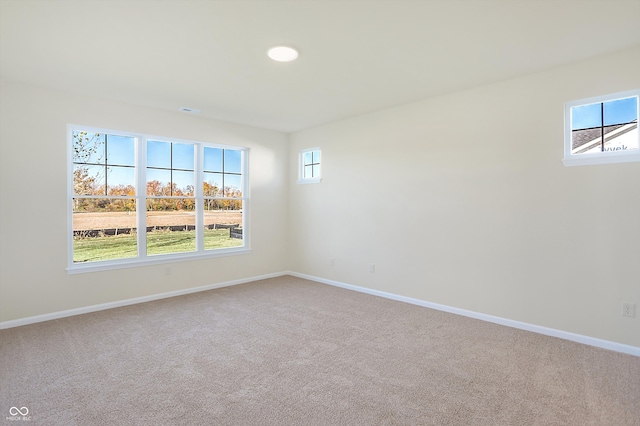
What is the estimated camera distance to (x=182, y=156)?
4934mm

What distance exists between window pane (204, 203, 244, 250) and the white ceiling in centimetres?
186

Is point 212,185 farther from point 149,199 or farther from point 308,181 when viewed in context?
point 308,181

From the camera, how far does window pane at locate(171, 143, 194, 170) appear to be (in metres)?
4.86

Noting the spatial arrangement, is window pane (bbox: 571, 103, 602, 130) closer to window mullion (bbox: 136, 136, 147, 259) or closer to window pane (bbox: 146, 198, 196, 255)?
window pane (bbox: 146, 198, 196, 255)

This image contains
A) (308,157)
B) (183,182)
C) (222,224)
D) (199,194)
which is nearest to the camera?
(183,182)

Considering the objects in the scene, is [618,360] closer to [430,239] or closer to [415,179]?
[430,239]

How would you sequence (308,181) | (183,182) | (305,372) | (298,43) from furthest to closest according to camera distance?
(308,181) → (183,182) → (298,43) → (305,372)

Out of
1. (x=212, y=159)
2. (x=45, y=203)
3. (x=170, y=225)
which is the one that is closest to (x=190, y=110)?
(x=212, y=159)

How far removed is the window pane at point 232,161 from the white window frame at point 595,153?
4425 mm

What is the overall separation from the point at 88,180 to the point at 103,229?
25.0 inches

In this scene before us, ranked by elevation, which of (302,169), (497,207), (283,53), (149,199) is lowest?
(497,207)

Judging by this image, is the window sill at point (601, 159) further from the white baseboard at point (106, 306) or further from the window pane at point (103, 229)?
the window pane at point (103, 229)

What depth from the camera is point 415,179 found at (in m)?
4.33

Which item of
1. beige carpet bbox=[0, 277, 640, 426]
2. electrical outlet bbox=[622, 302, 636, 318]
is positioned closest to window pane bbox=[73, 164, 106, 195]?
beige carpet bbox=[0, 277, 640, 426]
